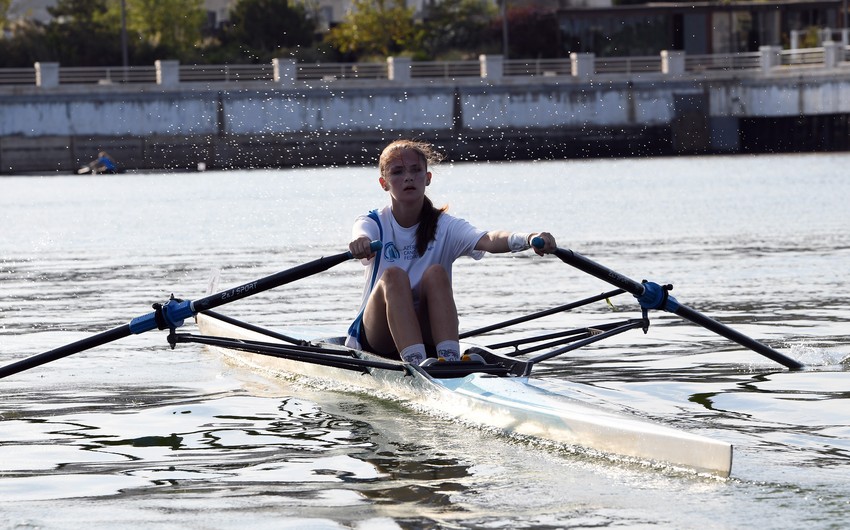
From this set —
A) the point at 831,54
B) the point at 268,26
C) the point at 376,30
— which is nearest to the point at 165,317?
the point at 831,54

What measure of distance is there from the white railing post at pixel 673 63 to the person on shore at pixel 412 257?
5318 centimetres

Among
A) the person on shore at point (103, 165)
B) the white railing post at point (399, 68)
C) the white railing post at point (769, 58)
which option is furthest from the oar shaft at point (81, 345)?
the white railing post at point (769, 58)

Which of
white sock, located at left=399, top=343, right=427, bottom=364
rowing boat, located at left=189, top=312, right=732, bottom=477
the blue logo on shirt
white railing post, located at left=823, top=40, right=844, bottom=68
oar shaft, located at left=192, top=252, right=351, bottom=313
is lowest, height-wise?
rowing boat, located at left=189, top=312, right=732, bottom=477

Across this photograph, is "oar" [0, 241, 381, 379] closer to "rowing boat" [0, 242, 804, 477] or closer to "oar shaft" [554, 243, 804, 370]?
"rowing boat" [0, 242, 804, 477]

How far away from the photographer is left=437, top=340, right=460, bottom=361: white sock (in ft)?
28.0

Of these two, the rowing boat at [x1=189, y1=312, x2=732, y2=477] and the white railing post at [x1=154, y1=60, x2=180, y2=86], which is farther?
the white railing post at [x1=154, y1=60, x2=180, y2=86]

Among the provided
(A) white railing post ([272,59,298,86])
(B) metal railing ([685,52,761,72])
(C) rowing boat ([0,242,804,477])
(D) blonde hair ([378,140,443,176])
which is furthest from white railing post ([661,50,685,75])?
(D) blonde hair ([378,140,443,176])

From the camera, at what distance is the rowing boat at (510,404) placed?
6.73 m

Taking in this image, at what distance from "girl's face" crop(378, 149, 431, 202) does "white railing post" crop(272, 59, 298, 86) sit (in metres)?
50.0

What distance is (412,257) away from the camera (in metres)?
8.84

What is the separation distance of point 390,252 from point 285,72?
50.3 meters

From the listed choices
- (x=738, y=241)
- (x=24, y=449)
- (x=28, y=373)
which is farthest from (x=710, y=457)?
(x=738, y=241)

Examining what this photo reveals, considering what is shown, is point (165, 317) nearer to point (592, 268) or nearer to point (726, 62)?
point (592, 268)

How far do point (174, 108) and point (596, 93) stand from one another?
17850mm
